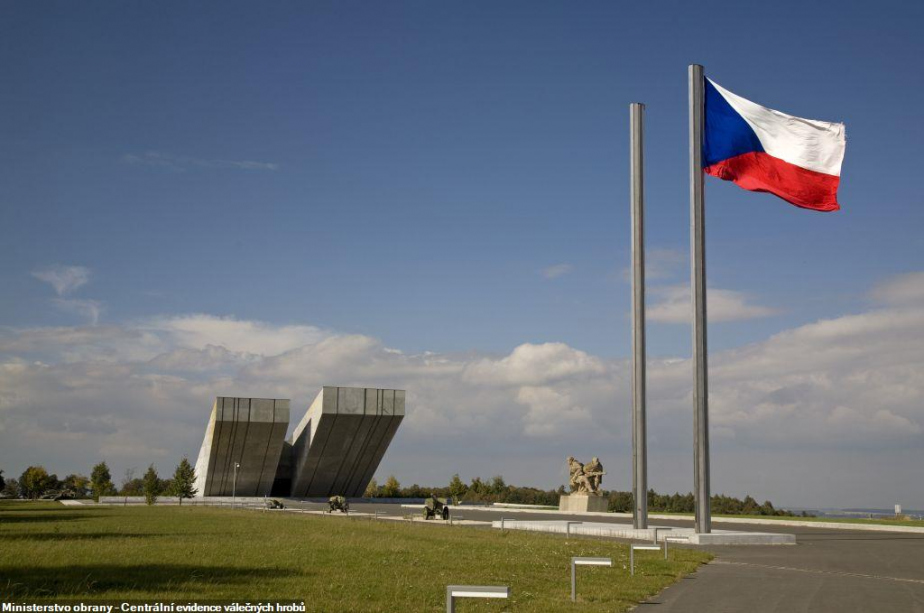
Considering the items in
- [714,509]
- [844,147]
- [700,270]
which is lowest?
[714,509]

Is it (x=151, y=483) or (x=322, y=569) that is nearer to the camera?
(x=322, y=569)

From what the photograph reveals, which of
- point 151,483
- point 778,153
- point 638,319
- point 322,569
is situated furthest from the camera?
point 151,483

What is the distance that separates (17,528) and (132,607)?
16945 mm

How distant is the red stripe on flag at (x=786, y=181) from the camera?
21266mm

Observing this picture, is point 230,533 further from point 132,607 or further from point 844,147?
point 844,147

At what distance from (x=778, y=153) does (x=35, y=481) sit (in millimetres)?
79626

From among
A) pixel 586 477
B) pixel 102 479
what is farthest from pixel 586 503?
pixel 102 479

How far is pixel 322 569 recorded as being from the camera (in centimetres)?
1332

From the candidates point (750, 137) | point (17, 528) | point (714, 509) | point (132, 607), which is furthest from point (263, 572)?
point (714, 509)

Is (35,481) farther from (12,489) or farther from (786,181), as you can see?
(786,181)

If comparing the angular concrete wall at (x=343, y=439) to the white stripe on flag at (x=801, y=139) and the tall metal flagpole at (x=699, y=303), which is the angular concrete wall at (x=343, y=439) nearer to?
the tall metal flagpole at (x=699, y=303)

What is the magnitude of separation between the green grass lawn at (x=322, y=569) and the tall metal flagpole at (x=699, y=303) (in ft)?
10.3

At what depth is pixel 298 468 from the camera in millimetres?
61781

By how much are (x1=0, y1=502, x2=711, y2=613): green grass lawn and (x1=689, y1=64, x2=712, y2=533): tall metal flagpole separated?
313cm
